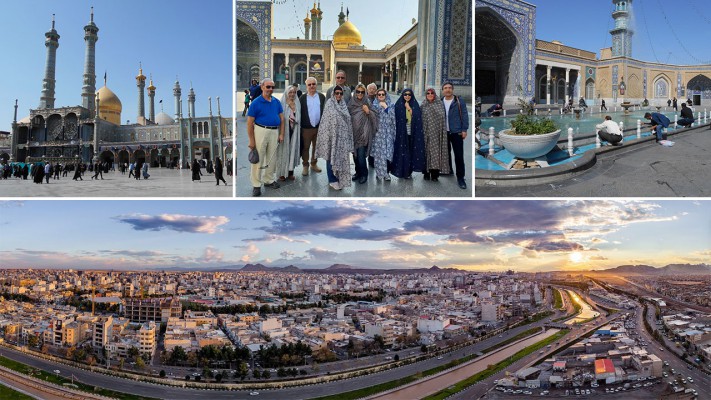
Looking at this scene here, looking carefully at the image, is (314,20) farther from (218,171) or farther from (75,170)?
(75,170)

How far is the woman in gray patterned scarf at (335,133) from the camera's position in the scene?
9.07 feet

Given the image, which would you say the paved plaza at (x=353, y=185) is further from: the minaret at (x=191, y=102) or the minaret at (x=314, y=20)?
the minaret at (x=191, y=102)

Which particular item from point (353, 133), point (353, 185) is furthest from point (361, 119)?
point (353, 185)

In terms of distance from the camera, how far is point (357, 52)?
116 inches

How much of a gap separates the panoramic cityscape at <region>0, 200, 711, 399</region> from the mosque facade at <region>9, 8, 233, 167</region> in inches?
36.1

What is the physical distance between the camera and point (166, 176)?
4.31 m

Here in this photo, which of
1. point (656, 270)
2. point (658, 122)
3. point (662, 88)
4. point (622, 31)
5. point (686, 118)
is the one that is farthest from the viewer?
point (662, 88)

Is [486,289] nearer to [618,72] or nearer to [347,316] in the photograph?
[347,316]

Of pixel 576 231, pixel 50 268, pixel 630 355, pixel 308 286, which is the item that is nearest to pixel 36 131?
pixel 50 268

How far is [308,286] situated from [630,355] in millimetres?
2045

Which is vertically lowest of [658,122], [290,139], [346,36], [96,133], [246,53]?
[290,139]

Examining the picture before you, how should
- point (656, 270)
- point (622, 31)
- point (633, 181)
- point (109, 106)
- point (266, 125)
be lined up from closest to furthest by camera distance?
point (266, 125), point (633, 181), point (656, 270), point (622, 31), point (109, 106)

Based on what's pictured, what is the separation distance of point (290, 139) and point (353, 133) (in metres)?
0.35

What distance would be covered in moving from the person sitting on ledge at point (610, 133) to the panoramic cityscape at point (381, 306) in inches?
19.9
